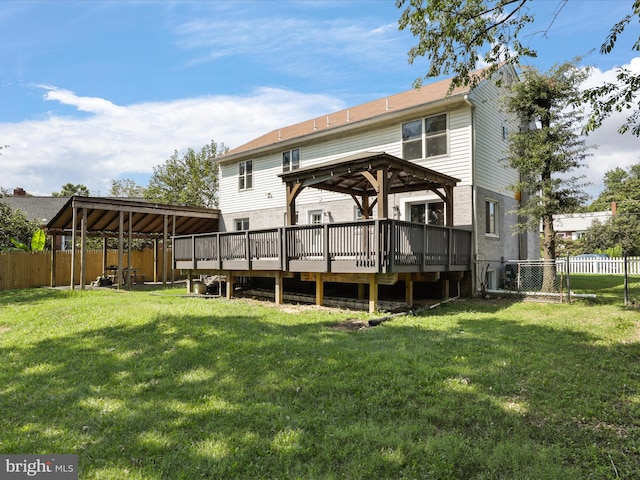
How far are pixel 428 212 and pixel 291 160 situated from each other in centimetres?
709

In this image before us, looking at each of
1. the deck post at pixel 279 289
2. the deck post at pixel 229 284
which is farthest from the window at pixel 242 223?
the deck post at pixel 279 289

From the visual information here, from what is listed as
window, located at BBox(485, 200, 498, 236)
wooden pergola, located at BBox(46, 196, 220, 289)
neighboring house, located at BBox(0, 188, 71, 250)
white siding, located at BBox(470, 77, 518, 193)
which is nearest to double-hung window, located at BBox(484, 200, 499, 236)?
window, located at BBox(485, 200, 498, 236)

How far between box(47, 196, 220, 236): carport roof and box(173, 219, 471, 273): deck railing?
5162mm

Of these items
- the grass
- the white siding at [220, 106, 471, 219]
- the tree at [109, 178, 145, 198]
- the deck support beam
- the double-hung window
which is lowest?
the grass

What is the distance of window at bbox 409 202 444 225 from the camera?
1295cm

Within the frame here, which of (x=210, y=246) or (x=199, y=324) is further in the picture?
(x=210, y=246)

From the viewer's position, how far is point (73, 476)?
2920mm

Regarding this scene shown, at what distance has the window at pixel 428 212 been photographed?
1295 centimetres

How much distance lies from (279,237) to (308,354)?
5.36 m

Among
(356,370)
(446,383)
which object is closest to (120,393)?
(356,370)

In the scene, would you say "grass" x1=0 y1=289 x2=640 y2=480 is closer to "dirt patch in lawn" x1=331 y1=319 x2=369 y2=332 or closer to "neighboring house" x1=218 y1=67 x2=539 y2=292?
"dirt patch in lawn" x1=331 y1=319 x2=369 y2=332

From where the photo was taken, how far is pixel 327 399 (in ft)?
13.5

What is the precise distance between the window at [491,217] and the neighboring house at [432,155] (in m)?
0.04

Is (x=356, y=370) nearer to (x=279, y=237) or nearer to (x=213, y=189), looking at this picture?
(x=279, y=237)
